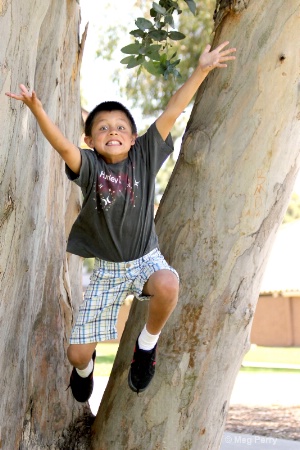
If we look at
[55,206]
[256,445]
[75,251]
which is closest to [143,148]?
[75,251]

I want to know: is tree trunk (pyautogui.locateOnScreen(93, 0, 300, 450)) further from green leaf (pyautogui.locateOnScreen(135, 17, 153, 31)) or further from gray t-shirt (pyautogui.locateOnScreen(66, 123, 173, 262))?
green leaf (pyautogui.locateOnScreen(135, 17, 153, 31))

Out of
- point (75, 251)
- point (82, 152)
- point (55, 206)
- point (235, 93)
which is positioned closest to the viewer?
point (82, 152)

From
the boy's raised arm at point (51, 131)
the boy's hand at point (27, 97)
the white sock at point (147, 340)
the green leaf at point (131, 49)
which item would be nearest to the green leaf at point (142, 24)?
the green leaf at point (131, 49)

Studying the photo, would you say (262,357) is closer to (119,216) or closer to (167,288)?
(119,216)

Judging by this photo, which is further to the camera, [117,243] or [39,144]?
[39,144]

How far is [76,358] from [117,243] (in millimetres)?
607

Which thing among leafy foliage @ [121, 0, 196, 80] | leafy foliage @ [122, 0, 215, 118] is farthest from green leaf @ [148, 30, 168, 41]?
leafy foliage @ [122, 0, 215, 118]

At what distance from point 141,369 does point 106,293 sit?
43 centimetres

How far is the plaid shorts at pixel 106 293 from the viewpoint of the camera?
3.66 m

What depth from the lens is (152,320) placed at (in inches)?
136

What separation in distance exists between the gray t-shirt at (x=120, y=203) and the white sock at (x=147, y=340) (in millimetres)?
393

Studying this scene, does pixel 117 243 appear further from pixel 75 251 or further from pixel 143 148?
pixel 143 148

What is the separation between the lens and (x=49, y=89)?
4.28 metres

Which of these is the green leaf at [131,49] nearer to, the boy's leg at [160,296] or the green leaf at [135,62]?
the green leaf at [135,62]
